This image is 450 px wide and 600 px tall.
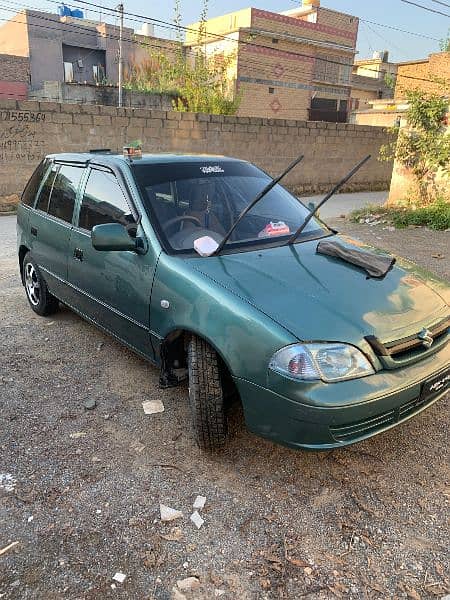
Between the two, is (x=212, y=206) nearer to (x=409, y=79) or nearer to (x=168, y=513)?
(x=168, y=513)

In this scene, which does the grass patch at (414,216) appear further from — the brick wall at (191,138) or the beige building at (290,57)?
the beige building at (290,57)

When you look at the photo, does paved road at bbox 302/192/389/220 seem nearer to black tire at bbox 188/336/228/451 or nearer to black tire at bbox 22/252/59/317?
black tire at bbox 22/252/59/317

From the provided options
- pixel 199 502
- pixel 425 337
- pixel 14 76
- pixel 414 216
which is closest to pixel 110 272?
pixel 199 502

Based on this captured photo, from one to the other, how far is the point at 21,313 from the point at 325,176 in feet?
42.3

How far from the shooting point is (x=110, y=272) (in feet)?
11.1

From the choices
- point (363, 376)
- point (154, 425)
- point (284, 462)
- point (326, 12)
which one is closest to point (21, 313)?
point (154, 425)

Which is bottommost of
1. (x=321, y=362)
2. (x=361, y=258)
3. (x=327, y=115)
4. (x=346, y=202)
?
(x=346, y=202)

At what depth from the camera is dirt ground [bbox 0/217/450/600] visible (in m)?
2.05

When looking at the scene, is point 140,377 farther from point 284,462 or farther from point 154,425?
point 284,462

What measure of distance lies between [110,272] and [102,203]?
0.58 m

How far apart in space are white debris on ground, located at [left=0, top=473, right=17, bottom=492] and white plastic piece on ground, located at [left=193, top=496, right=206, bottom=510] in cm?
98

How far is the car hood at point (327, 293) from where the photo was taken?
2.40 meters

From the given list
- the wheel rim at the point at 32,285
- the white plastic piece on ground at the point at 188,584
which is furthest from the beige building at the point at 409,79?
the white plastic piece on ground at the point at 188,584

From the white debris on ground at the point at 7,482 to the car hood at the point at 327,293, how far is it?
1537mm
